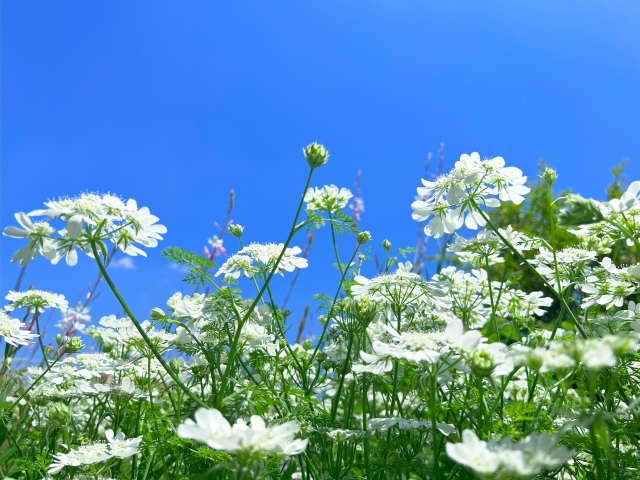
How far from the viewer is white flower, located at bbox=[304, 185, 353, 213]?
9.29 feet

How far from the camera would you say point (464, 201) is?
2.33m

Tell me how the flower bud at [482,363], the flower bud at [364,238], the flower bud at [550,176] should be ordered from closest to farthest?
1. the flower bud at [482,363]
2. the flower bud at [550,176]
3. the flower bud at [364,238]

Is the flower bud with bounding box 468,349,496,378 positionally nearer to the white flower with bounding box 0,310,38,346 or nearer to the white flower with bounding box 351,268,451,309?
the white flower with bounding box 351,268,451,309

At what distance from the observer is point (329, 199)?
9.33 feet

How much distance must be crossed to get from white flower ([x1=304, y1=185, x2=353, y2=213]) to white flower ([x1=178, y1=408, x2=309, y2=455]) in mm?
1640

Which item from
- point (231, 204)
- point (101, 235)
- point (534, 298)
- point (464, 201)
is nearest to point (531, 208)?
point (231, 204)

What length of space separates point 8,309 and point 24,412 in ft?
1.98

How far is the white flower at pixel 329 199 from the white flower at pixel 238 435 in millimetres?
1640

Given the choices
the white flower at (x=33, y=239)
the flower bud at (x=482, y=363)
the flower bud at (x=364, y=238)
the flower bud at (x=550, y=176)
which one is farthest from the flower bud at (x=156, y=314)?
the flower bud at (x=550, y=176)

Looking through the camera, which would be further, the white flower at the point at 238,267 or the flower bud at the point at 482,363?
the white flower at the point at 238,267

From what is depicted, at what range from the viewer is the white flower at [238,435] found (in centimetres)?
120

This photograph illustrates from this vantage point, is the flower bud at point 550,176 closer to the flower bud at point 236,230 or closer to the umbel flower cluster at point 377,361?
the umbel flower cluster at point 377,361

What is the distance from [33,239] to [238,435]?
1.20m

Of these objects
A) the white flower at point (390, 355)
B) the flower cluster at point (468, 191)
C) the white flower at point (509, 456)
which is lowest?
the white flower at point (509, 456)
